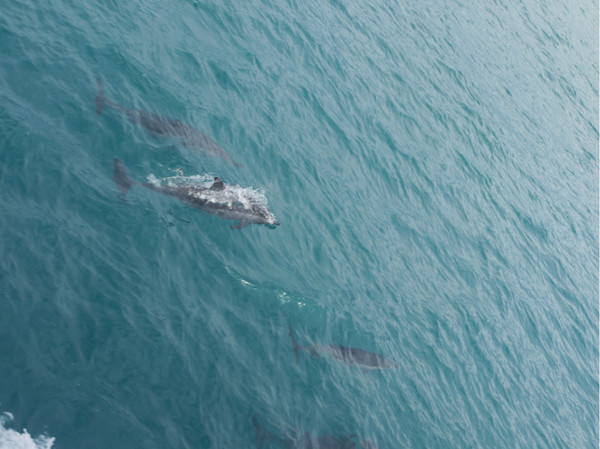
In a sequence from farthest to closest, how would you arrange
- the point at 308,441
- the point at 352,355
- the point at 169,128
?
the point at 169,128 → the point at 352,355 → the point at 308,441

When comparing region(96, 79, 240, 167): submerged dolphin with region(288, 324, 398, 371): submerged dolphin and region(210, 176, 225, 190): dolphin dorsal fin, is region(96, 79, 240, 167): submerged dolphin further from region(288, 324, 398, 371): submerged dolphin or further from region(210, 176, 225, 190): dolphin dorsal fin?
region(288, 324, 398, 371): submerged dolphin

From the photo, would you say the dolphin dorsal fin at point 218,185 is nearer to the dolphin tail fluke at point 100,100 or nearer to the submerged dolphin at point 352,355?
the dolphin tail fluke at point 100,100

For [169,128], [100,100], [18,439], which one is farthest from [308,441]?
[100,100]

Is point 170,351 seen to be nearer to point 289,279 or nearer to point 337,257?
point 289,279

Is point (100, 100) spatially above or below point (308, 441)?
above

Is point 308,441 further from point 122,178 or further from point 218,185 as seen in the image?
point 122,178

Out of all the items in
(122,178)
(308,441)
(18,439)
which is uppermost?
(122,178)
